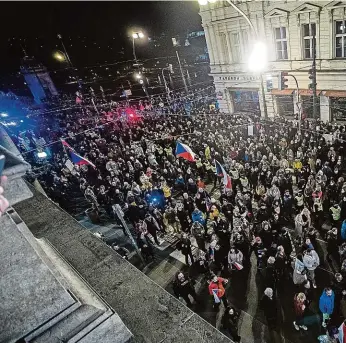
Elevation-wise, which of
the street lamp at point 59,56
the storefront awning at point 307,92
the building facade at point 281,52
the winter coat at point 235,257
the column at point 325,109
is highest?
the street lamp at point 59,56

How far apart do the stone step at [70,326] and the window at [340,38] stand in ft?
69.1

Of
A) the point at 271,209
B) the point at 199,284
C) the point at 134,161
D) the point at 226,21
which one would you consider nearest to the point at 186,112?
the point at 226,21

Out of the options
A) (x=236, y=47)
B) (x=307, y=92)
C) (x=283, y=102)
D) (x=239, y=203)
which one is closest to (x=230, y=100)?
(x=236, y=47)

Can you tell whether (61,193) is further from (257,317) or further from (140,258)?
(257,317)

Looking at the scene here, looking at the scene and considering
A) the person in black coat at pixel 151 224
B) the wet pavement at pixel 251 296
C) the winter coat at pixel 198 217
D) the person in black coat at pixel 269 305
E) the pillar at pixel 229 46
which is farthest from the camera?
the pillar at pixel 229 46

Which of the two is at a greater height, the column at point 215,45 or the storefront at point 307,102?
the column at point 215,45

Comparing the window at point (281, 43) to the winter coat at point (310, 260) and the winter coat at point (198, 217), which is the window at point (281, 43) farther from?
the winter coat at point (310, 260)

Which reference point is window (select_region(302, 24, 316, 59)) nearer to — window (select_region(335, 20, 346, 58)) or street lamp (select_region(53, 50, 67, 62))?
window (select_region(335, 20, 346, 58))

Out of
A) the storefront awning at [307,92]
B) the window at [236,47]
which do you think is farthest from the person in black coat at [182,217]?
the window at [236,47]

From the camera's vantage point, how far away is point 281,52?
70.4 ft

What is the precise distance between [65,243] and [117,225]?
8.84 metres

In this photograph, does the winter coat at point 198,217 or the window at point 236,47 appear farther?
the window at point 236,47

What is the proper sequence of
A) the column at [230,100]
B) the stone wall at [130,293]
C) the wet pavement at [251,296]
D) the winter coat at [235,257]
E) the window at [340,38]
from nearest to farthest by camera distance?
the stone wall at [130,293]
the wet pavement at [251,296]
the winter coat at [235,257]
the window at [340,38]
the column at [230,100]

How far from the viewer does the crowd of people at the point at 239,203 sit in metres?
7.66
